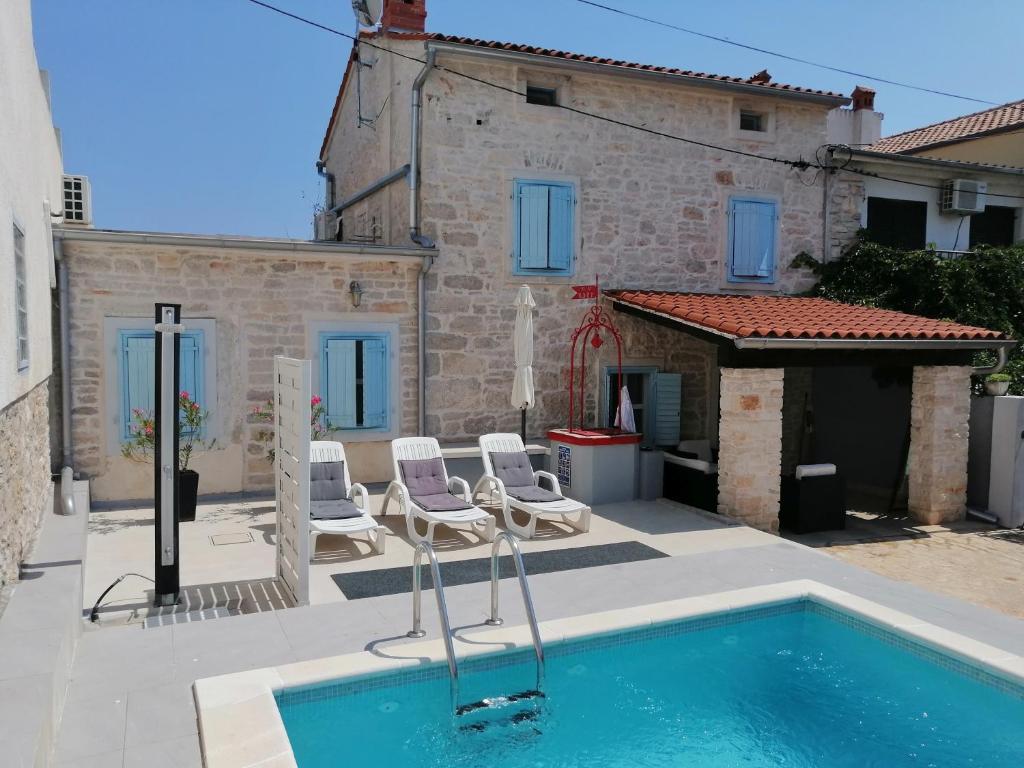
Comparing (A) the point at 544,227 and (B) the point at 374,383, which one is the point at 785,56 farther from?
(B) the point at 374,383

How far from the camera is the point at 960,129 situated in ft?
57.4

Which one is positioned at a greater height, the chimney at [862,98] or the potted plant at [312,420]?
the chimney at [862,98]

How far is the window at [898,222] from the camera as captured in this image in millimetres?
13797

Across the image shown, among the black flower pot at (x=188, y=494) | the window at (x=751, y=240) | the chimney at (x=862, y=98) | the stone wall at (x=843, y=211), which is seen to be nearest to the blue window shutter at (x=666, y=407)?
the window at (x=751, y=240)

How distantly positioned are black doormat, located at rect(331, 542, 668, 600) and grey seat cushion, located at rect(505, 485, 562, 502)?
3.10 ft

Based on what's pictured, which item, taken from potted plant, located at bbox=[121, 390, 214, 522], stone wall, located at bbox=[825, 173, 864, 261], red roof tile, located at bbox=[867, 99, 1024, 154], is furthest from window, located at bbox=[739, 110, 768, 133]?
potted plant, located at bbox=[121, 390, 214, 522]

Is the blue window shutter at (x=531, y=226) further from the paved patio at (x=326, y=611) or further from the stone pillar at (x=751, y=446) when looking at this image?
the paved patio at (x=326, y=611)

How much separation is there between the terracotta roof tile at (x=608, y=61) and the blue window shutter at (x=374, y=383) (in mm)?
4225

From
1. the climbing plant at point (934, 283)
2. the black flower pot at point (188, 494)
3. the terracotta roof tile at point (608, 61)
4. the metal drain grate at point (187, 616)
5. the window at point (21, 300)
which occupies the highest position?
the terracotta roof tile at point (608, 61)

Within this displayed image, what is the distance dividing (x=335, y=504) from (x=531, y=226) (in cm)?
517

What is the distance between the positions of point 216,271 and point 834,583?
25.7 feet

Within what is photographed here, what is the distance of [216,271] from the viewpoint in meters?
9.69

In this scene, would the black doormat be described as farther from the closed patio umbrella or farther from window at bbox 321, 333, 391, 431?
window at bbox 321, 333, 391, 431

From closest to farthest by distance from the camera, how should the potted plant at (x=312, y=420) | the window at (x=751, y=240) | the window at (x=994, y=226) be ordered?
the potted plant at (x=312, y=420) → the window at (x=751, y=240) → the window at (x=994, y=226)
